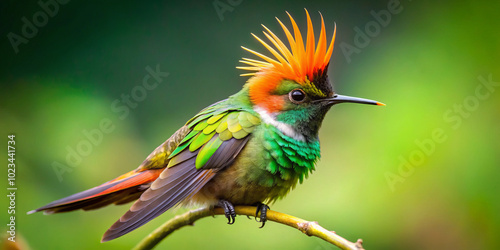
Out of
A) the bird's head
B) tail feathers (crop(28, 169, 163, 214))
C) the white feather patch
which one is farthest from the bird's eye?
tail feathers (crop(28, 169, 163, 214))

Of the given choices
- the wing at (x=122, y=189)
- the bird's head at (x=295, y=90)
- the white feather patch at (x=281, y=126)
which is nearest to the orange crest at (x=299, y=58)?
the bird's head at (x=295, y=90)

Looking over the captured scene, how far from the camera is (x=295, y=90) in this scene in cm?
254

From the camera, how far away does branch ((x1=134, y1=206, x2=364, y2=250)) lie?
1.57 m

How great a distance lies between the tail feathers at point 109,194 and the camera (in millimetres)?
2365

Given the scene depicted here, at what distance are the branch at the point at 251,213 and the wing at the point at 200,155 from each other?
0.29 ft

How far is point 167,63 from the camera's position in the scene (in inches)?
237

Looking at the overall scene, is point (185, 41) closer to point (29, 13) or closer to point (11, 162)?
point (29, 13)

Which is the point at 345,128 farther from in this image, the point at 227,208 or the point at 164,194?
the point at 164,194

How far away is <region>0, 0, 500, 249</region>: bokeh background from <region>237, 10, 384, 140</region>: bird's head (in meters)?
1.23

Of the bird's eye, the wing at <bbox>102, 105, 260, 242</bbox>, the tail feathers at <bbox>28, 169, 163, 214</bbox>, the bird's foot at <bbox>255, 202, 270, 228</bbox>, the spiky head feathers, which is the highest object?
the spiky head feathers

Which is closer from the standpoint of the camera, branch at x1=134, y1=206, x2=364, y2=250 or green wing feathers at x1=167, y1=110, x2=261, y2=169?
branch at x1=134, y1=206, x2=364, y2=250

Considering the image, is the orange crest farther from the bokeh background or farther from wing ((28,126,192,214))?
A: the bokeh background

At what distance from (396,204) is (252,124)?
1543mm

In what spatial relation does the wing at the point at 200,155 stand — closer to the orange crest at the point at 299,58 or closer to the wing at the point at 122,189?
the wing at the point at 122,189
